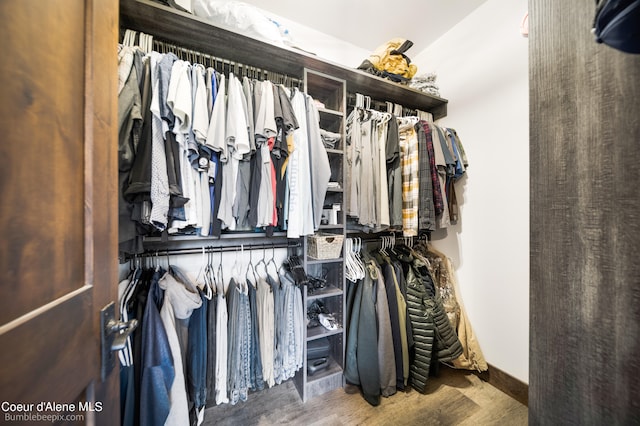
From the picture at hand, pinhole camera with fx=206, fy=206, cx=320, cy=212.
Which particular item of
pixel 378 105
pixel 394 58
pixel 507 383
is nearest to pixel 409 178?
pixel 378 105

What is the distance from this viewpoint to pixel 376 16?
1.65 m

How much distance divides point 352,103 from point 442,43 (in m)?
1.04

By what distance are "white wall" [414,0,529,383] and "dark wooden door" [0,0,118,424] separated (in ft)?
6.64

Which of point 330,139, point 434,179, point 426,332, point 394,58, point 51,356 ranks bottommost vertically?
point 426,332

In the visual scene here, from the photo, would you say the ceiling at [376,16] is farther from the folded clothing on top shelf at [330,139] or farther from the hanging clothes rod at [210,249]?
the hanging clothes rod at [210,249]

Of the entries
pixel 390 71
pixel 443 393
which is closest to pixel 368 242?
pixel 443 393

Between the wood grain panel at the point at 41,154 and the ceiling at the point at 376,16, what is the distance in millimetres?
1664

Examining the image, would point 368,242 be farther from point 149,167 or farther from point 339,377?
point 149,167

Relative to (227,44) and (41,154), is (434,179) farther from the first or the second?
(41,154)

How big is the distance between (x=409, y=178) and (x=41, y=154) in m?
1.61

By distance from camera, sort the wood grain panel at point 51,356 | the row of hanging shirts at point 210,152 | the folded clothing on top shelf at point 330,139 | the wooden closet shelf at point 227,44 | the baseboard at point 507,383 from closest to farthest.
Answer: the wood grain panel at point 51,356 → the row of hanging shirts at point 210,152 → the wooden closet shelf at point 227,44 → the baseboard at point 507,383 → the folded clothing on top shelf at point 330,139

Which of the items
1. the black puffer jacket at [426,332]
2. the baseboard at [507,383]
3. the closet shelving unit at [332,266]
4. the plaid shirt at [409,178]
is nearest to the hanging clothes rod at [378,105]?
the closet shelving unit at [332,266]

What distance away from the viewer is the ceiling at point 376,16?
1.54 m

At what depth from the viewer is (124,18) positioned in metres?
1.04
